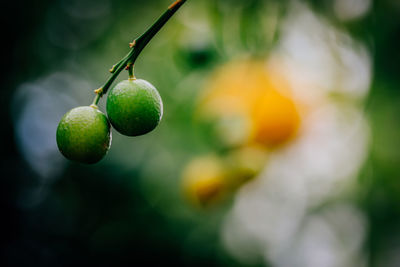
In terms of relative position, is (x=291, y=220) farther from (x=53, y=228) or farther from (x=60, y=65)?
(x=53, y=228)

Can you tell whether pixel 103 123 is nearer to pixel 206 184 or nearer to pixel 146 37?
pixel 146 37

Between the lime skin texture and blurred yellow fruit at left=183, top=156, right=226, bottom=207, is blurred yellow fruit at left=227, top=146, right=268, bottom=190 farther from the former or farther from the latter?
the lime skin texture

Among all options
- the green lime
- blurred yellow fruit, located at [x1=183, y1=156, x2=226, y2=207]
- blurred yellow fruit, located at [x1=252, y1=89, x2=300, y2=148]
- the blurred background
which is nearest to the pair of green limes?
the green lime

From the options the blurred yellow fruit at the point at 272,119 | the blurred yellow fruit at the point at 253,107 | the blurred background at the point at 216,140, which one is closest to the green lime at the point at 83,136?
the blurred background at the point at 216,140

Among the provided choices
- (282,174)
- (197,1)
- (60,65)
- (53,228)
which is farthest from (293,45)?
(53,228)

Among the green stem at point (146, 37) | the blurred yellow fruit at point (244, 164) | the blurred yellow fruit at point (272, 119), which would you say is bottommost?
the blurred yellow fruit at point (244, 164)

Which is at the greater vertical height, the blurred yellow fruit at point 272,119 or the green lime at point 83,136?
the green lime at point 83,136

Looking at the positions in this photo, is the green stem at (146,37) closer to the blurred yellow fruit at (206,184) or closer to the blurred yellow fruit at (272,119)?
the blurred yellow fruit at (206,184)
